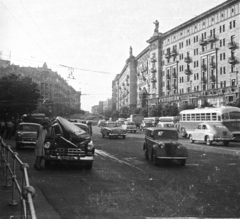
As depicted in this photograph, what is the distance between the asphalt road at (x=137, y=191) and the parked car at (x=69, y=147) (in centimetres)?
41

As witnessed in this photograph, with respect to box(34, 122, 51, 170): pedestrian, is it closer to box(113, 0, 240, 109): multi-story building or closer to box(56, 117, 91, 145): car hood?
box(56, 117, 91, 145): car hood

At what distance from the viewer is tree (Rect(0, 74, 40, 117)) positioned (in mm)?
39500

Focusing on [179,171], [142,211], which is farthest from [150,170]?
[142,211]

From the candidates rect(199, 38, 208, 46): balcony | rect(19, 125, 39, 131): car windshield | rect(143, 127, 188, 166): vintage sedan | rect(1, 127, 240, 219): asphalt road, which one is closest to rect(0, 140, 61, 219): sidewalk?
rect(1, 127, 240, 219): asphalt road

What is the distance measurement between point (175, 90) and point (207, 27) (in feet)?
59.4

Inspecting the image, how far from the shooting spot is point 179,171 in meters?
11.7

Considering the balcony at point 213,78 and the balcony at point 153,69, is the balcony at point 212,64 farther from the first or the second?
the balcony at point 153,69

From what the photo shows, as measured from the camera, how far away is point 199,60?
6975 cm

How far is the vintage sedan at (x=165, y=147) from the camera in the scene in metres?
13.1

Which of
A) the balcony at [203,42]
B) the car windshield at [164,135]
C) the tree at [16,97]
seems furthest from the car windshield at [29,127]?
the balcony at [203,42]

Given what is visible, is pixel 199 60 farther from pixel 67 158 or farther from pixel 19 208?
pixel 19 208

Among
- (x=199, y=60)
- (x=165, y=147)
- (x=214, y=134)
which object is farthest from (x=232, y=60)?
(x=165, y=147)

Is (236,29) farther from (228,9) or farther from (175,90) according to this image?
(175,90)

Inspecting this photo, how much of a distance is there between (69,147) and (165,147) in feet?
13.2
